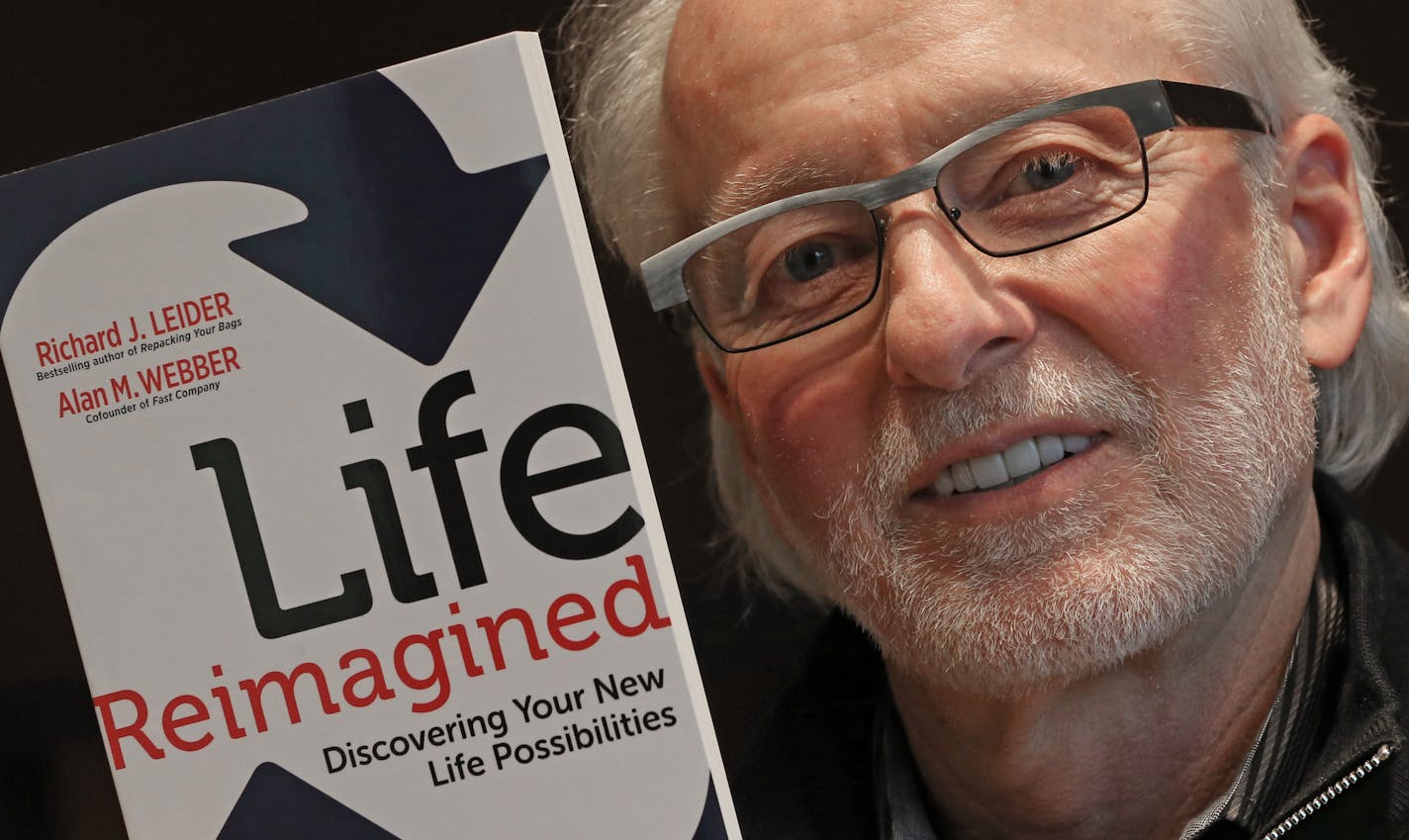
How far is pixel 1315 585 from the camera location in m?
1.67

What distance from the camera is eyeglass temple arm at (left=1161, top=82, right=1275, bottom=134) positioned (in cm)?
150

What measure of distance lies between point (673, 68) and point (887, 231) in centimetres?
41

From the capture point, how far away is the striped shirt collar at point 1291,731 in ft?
5.00

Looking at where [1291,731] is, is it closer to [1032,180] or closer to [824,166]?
[1032,180]

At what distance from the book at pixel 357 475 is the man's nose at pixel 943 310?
0.44 meters

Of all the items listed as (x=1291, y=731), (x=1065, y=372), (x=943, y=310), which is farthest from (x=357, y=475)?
(x=1291, y=731)

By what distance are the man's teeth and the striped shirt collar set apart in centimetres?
40

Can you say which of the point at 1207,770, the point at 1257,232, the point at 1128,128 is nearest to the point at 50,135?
the point at 1128,128

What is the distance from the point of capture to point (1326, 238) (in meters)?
1.65

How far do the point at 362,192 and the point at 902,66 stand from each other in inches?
25.0

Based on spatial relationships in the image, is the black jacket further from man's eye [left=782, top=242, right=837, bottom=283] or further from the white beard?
man's eye [left=782, top=242, right=837, bottom=283]

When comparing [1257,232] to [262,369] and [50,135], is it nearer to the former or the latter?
[262,369]

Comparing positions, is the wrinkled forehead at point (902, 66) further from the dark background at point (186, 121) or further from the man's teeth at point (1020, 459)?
the dark background at point (186, 121)

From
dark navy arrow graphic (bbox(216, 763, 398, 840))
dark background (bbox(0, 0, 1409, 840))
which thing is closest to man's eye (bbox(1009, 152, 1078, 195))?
dark background (bbox(0, 0, 1409, 840))
